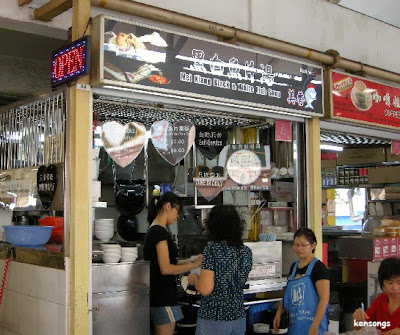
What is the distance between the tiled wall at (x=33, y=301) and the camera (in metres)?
4.46

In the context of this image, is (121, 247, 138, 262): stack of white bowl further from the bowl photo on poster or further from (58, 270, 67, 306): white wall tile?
the bowl photo on poster

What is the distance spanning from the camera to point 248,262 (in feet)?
13.8

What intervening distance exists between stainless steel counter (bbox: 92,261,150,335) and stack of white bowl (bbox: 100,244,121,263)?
7 centimetres

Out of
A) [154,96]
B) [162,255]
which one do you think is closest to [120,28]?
[154,96]

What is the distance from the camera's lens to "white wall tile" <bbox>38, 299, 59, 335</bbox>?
14.7ft

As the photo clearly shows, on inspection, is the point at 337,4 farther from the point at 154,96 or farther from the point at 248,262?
the point at 248,262

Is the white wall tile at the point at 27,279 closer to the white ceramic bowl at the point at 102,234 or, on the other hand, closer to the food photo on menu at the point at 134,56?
the white ceramic bowl at the point at 102,234

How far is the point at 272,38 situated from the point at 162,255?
266 cm

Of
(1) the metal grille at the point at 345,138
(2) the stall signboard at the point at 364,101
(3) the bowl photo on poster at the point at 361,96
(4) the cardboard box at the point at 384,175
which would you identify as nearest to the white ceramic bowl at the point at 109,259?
(2) the stall signboard at the point at 364,101

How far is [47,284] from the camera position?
15.2 ft

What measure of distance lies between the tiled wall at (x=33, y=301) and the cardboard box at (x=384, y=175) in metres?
7.42

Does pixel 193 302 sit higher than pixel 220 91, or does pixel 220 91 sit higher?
pixel 220 91

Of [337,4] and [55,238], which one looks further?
[337,4]

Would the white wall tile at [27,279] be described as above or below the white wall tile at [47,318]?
above
